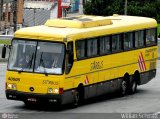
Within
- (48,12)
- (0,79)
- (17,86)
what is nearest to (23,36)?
(17,86)

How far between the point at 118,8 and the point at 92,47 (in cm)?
5773

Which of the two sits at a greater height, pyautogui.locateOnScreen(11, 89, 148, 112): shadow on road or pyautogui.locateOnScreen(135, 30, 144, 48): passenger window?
pyautogui.locateOnScreen(135, 30, 144, 48): passenger window

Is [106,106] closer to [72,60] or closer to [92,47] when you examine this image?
[92,47]

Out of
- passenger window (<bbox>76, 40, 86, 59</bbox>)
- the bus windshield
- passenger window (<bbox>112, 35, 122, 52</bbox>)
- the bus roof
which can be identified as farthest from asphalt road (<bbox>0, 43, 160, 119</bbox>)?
the bus roof

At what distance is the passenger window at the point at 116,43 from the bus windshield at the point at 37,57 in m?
Answer: 3.96

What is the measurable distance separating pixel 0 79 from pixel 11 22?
68.4 metres

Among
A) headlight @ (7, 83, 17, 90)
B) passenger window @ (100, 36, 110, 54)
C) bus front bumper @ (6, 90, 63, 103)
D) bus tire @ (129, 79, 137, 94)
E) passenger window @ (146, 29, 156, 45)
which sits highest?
passenger window @ (100, 36, 110, 54)

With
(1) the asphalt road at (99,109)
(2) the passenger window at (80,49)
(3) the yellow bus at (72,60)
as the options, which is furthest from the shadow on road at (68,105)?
(2) the passenger window at (80,49)

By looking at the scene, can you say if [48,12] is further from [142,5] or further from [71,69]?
[71,69]

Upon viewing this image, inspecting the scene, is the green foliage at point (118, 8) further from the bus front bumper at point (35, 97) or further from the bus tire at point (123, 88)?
the bus front bumper at point (35, 97)

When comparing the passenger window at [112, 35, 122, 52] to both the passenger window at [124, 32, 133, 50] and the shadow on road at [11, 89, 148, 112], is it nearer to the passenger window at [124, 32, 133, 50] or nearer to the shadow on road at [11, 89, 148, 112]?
the passenger window at [124, 32, 133, 50]

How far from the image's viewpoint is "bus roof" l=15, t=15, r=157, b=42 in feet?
74.4

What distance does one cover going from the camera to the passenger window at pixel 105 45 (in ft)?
82.3

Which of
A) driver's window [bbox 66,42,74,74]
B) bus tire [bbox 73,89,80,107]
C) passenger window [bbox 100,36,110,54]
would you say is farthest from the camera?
passenger window [bbox 100,36,110,54]
